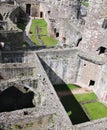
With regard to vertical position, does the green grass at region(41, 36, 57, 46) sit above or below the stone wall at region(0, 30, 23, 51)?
below

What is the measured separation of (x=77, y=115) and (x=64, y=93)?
4.23 m

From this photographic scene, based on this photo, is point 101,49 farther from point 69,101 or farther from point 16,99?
point 16,99

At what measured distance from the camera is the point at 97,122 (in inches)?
734

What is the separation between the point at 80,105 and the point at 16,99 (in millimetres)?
7702

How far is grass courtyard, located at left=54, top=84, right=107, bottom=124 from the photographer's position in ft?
83.8

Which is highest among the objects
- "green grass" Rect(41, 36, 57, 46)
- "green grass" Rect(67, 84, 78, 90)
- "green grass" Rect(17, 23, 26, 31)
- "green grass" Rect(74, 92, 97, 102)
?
"green grass" Rect(17, 23, 26, 31)

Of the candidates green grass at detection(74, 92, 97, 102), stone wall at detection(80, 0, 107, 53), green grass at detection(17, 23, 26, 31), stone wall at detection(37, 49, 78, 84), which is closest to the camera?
stone wall at detection(80, 0, 107, 53)

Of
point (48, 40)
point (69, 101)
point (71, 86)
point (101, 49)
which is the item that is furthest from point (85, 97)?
point (48, 40)

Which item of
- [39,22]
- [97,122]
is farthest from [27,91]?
[39,22]

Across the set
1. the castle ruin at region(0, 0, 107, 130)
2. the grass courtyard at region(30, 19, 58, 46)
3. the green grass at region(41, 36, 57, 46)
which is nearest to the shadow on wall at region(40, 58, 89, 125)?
the castle ruin at region(0, 0, 107, 130)

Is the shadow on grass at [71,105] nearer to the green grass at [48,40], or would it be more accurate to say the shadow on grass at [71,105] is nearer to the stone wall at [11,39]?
the stone wall at [11,39]

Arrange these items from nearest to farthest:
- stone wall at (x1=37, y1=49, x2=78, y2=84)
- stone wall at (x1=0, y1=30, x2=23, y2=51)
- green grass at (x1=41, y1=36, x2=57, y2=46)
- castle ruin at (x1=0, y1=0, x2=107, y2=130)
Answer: castle ruin at (x1=0, y1=0, x2=107, y2=130) < stone wall at (x1=37, y1=49, x2=78, y2=84) < stone wall at (x1=0, y1=30, x2=23, y2=51) < green grass at (x1=41, y1=36, x2=57, y2=46)

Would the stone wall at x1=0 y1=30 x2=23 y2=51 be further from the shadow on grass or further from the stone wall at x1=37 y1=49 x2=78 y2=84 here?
the shadow on grass

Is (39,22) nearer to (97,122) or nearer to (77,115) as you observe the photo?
(77,115)
